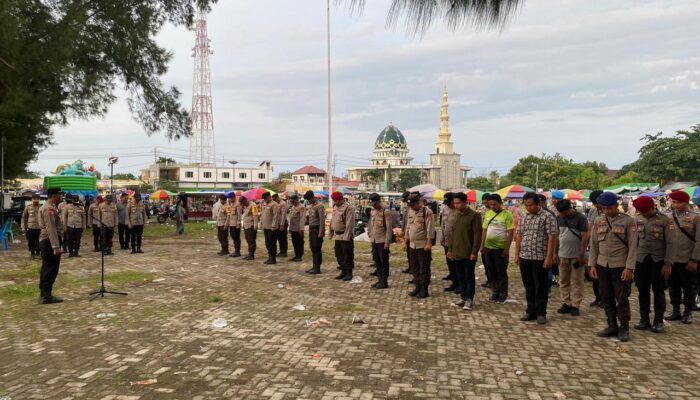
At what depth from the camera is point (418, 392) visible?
3975mm

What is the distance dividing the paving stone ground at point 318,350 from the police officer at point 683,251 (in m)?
0.36

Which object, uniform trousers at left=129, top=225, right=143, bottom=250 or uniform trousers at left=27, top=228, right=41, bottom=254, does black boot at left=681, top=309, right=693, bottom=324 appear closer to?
uniform trousers at left=129, top=225, right=143, bottom=250

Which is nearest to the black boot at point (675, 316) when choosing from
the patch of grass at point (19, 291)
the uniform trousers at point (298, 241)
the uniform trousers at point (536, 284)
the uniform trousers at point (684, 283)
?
the uniform trousers at point (684, 283)

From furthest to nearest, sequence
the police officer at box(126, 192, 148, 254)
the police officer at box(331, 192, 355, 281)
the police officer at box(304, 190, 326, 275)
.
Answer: the police officer at box(126, 192, 148, 254) < the police officer at box(304, 190, 326, 275) < the police officer at box(331, 192, 355, 281)

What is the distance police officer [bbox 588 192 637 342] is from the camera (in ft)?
17.5

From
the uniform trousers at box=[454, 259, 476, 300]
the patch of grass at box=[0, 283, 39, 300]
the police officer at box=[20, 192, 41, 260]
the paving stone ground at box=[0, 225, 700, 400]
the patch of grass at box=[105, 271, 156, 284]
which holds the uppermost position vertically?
the police officer at box=[20, 192, 41, 260]

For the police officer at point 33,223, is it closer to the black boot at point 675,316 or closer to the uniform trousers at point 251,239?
the uniform trousers at point 251,239

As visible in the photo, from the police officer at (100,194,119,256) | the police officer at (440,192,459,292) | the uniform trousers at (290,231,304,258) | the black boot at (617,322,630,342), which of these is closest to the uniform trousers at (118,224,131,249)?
the police officer at (100,194,119,256)

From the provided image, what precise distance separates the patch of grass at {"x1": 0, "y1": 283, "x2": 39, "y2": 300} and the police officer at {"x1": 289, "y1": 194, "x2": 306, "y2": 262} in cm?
553

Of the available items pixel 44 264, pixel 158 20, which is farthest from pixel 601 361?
pixel 158 20

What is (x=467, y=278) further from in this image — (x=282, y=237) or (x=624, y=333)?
(x=282, y=237)

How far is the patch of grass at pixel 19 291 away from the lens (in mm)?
7848

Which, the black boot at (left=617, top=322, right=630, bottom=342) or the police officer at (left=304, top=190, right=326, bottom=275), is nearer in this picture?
the black boot at (left=617, top=322, right=630, bottom=342)

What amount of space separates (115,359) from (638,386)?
16.4 ft
